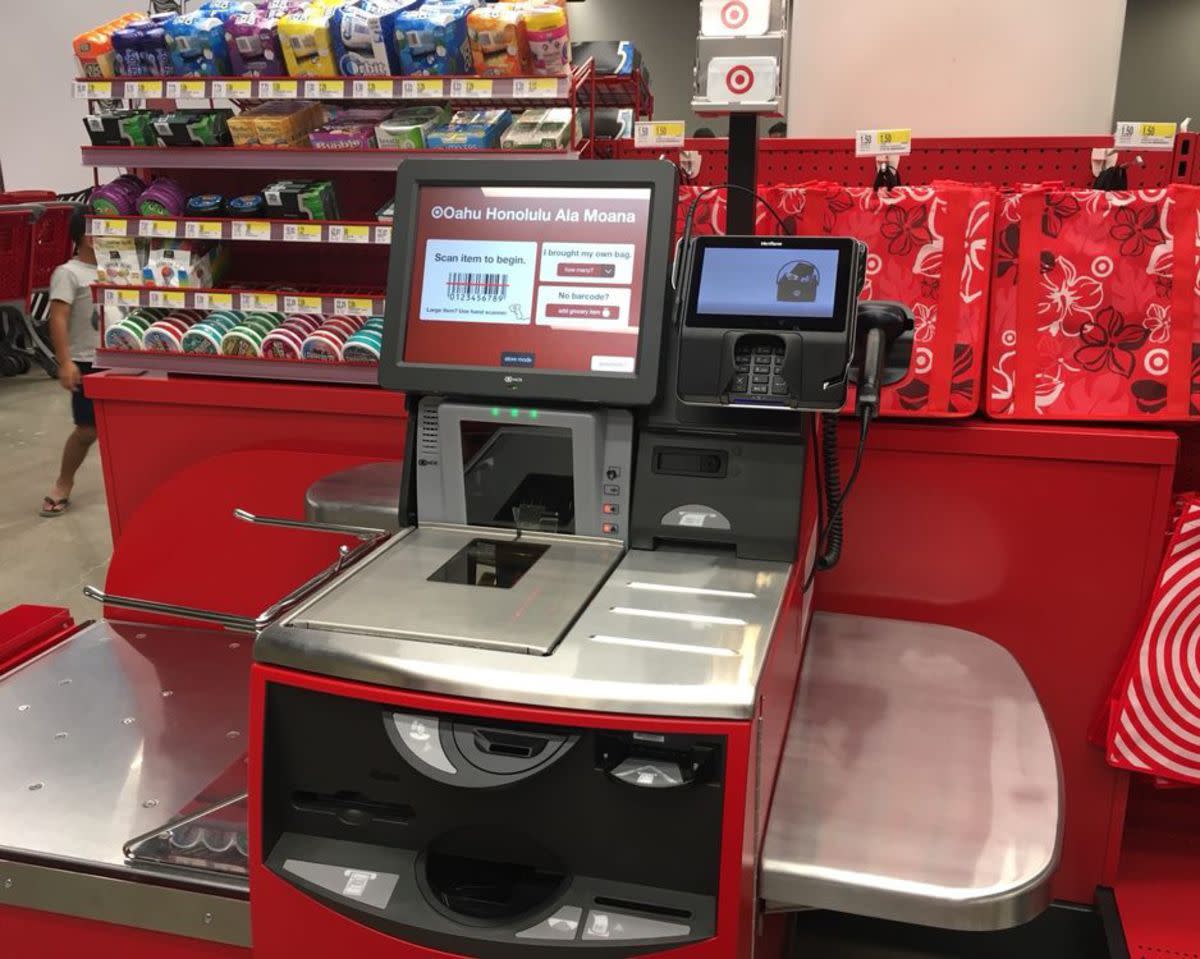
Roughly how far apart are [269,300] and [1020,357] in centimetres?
194

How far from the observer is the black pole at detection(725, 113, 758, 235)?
1.81 metres

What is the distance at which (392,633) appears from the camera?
1.30 meters

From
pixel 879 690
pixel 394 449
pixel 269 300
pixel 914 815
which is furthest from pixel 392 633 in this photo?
pixel 269 300

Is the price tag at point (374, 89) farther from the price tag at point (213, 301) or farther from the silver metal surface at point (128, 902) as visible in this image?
the silver metal surface at point (128, 902)

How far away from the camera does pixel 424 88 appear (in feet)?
8.74

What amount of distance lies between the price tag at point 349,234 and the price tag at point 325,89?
33 cm

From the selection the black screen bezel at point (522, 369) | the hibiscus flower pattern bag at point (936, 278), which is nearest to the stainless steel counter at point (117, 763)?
the black screen bezel at point (522, 369)

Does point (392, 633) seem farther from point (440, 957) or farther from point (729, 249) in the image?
point (729, 249)

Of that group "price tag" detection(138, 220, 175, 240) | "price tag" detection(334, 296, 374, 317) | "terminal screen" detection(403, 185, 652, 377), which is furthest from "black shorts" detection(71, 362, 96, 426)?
"terminal screen" detection(403, 185, 652, 377)

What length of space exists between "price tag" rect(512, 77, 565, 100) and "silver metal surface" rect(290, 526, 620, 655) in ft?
4.78

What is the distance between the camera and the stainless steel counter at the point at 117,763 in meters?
1.55

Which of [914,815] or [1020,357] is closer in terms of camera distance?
[914,815]

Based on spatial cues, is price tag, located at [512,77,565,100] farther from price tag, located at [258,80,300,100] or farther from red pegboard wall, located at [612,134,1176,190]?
price tag, located at [258,80,300,100]

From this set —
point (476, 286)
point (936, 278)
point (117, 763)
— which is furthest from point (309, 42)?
point (117, 763)
